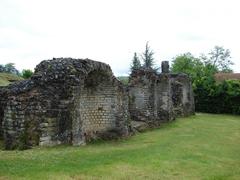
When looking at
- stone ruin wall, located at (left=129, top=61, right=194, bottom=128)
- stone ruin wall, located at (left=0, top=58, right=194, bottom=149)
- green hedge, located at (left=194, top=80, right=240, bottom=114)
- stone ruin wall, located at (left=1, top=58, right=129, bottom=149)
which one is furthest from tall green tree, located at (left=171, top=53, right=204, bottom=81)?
stone ruin wall, located at (left=1, top=58, right=129, bottom=149)

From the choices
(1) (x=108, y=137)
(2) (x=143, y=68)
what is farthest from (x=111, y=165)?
(2) (x=143, y=68)

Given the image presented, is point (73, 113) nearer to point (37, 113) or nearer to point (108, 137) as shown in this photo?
point (37, 113)

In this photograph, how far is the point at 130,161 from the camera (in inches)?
457

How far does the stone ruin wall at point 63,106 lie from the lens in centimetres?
1345

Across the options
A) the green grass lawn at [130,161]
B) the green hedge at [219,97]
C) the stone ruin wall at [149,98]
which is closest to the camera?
the green grass lawn at [130,161]

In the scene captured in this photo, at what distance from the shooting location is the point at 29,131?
13.4 meters

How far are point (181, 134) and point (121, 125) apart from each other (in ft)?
10.8

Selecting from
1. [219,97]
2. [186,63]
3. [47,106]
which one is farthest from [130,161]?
[186,63]

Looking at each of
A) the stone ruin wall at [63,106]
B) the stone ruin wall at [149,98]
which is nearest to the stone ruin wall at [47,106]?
the stone ruin wall at [63,106]

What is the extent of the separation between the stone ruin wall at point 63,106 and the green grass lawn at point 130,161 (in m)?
0.67

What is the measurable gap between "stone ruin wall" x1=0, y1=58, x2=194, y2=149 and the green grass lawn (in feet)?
2.19

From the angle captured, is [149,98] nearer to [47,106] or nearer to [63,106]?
[63,106]

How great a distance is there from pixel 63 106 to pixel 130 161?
10.4 ft

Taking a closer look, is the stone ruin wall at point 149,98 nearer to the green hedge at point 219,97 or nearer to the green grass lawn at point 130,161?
the green grass lawn at point 130,161
